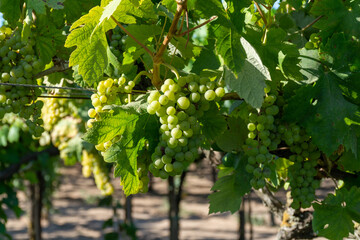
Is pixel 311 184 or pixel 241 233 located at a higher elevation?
pixel 311 184

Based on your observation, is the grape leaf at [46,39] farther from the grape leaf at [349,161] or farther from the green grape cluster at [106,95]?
the grape leaf at [349,161]

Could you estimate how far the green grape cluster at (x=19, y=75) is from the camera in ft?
5.24

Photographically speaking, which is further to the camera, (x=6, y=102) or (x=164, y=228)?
(x=164, y=228)

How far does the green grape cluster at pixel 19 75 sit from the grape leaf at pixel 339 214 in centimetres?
116

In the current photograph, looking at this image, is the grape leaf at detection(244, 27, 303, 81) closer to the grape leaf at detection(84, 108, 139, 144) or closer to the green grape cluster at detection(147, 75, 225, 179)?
the green grape cluster at detection(147, 75, 225, 179)

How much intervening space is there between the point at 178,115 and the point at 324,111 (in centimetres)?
54

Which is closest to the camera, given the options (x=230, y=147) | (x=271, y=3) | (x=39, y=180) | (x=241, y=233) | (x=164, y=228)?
(x=271, y=3)

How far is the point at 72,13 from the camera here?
167cm

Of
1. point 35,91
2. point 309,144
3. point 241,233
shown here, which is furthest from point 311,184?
point 241,233

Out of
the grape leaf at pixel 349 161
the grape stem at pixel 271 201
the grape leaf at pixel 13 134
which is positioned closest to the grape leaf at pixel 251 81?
the grape leaf at pixel 349 161

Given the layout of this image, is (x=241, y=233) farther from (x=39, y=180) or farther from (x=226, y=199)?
(x=226, y=199)

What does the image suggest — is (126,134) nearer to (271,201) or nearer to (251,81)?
(251,81)

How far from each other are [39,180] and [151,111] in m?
6.78

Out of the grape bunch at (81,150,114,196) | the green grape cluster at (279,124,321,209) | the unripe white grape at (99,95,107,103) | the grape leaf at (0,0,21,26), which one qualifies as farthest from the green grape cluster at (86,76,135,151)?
the grape bunch at (81,150,114,196)
